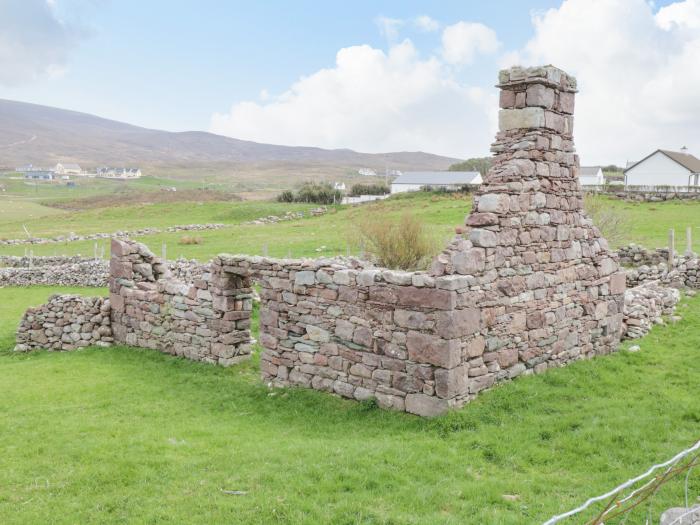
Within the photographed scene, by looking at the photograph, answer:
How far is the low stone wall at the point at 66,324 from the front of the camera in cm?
1836

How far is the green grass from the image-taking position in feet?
25.3

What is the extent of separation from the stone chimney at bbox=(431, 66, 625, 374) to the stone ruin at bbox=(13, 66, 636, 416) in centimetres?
2

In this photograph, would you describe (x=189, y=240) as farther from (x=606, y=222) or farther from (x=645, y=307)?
(x=645, y=307)

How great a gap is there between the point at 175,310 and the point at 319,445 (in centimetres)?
808

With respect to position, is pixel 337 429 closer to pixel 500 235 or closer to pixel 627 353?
pixel 500 235

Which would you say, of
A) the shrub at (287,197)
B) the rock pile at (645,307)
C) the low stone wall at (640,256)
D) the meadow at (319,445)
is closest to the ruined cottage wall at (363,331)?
the meadow at (319,445)

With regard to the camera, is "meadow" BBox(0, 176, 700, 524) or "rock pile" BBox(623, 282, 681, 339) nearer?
"meadow" BBox(0, 176, 700, 524)

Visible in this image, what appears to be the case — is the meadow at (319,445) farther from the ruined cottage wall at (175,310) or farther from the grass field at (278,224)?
the grass field at (278,224)

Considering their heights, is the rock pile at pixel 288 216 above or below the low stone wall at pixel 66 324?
above

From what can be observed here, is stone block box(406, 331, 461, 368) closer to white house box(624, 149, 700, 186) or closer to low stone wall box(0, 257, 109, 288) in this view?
low stone wall box(0, 257, 109, 288)

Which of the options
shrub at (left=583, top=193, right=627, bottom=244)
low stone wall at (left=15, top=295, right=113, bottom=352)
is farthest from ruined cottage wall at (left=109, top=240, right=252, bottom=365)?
shrub at (left=583, top=193, right=627, bottom=244)

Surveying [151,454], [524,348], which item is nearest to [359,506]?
[151,454]

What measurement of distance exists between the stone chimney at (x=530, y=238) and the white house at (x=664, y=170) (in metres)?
68.6

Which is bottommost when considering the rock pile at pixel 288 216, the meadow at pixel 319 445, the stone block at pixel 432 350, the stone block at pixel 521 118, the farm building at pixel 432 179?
the meadow at pixel 319 445
